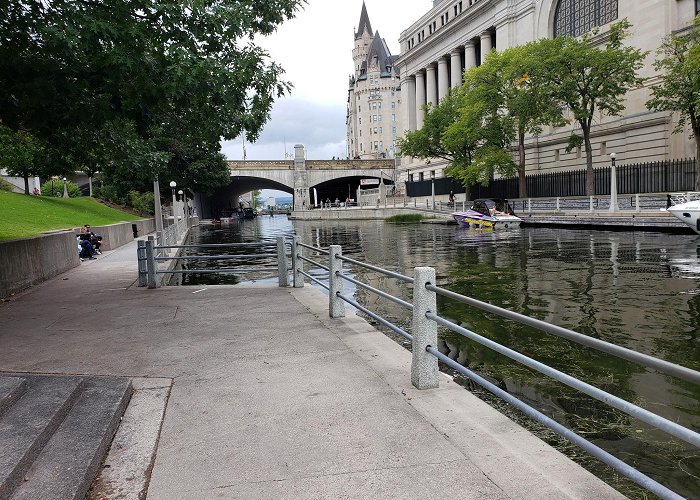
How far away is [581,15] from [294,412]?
56.5 m

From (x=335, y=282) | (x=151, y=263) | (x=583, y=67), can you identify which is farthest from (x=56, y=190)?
(x=335, y=282)

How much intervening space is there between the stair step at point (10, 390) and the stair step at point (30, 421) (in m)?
0.03

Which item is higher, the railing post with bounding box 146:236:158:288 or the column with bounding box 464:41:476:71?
the column with bounding box 464:41:476:71

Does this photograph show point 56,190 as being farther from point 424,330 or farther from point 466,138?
point 424,330

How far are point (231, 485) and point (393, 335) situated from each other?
19.6 ft

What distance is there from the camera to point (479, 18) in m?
69.3

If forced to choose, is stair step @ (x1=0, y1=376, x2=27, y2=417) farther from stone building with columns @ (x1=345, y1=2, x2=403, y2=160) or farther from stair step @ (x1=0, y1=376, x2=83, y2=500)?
stone building with columns @ (x1=345, y1=2, x2=403, y2=160)

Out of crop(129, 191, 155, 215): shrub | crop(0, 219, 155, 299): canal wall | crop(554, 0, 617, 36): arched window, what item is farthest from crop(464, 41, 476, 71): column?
crop(0, 219, 155, 299): canal wall

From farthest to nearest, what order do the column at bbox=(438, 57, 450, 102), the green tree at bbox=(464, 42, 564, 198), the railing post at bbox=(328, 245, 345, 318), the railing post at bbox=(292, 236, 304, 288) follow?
the column at bbox=(438, 57, 450, 102) → the green tree at bbox=(464, 42, 564, 198) → the railing post at bbox=(292, 236, 304, 288) → the railing post at bbox=(328, 245, 345, 318)

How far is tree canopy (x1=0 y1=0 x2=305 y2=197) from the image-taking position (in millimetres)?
8547

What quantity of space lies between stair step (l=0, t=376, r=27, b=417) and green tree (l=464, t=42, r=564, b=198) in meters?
39.8

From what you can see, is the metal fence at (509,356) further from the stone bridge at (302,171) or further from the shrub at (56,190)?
the stone bridge at (302,171)

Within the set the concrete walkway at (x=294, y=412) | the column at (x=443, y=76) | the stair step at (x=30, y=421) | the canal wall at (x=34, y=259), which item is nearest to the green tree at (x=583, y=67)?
the canal wall at (x=34, y=259)

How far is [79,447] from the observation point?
3.91m
